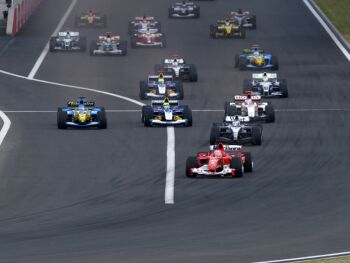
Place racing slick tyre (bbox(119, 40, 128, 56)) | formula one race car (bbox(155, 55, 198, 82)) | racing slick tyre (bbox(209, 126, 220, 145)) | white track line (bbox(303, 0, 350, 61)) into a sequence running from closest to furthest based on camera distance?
racing slick tyre (bbox(209, 126, 220, 145)) < formula one race car (bbox(155, 55, 198, 82)) < racing slick tyre (bbox(119, 40, 128, 56)) < white track line (bbox(303, 0, 350, 61))

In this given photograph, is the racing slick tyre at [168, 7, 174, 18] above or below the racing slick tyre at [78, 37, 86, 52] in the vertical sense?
below

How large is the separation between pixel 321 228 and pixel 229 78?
1400 inches

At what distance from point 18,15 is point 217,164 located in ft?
150

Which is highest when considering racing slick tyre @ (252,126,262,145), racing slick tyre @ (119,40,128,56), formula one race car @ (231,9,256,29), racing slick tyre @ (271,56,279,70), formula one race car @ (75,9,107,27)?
racing slick tyre @ (252,126,262,145)

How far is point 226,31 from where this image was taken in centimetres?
8725

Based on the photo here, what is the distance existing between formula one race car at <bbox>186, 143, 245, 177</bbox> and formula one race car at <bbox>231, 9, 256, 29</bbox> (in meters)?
45.4

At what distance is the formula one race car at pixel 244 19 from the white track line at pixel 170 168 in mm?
35889

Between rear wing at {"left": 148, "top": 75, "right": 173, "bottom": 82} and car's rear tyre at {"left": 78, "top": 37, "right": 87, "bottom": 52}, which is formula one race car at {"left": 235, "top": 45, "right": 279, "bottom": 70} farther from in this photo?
car's rear tyre at {"left": 78, "top": 37, "right": 87, "bottom": 52}

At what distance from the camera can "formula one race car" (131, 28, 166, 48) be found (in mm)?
83188

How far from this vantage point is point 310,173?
151 ft

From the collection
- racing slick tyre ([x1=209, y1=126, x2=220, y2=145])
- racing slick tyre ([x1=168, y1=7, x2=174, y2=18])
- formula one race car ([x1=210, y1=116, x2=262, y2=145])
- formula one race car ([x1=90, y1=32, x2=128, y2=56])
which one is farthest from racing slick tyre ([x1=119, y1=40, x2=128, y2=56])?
racing slick tyre ([x1=209, y1=126, x2=220, y2=145])

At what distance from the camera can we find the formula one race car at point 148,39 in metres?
83.2

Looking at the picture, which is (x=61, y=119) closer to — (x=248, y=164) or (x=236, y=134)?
(x=236, y=134)

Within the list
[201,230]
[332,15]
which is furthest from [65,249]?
[332,15]
